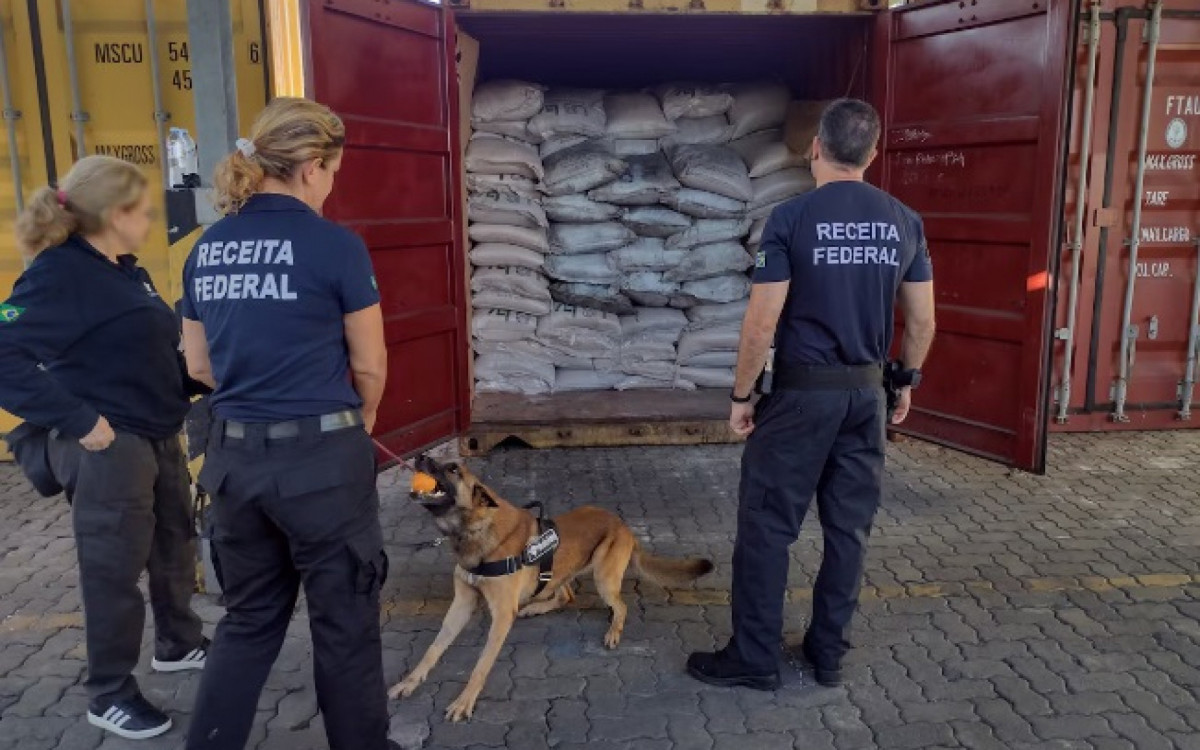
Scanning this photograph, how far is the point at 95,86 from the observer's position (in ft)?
16.6

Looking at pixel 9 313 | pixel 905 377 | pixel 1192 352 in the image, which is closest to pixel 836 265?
pixel 905 377

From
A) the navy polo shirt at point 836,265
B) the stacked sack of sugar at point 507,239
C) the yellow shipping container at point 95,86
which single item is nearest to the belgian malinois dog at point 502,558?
the navy polo shirt at point 836,265

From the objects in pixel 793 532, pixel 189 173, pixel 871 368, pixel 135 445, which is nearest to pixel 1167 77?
pixel 871 368

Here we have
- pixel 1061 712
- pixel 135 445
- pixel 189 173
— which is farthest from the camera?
pixel 189 173

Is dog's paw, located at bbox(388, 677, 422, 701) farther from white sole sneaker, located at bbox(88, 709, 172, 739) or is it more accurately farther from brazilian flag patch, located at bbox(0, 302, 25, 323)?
brazilian flag patch, located at bbox(0, 302, 25, 323)

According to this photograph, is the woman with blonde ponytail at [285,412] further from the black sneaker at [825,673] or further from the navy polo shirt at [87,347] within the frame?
the black sneaker at [825,673]

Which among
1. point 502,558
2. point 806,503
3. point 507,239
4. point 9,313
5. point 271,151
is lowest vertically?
point 502,558

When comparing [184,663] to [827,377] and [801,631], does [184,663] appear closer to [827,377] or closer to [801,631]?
[801,631]

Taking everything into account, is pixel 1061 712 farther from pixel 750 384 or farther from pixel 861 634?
pixel 750 384

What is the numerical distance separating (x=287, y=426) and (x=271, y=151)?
68 cm

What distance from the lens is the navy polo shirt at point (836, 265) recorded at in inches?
118

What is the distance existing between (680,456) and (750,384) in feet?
9.58

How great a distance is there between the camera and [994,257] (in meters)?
4.85

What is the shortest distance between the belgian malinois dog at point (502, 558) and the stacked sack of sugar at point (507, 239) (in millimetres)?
2998
